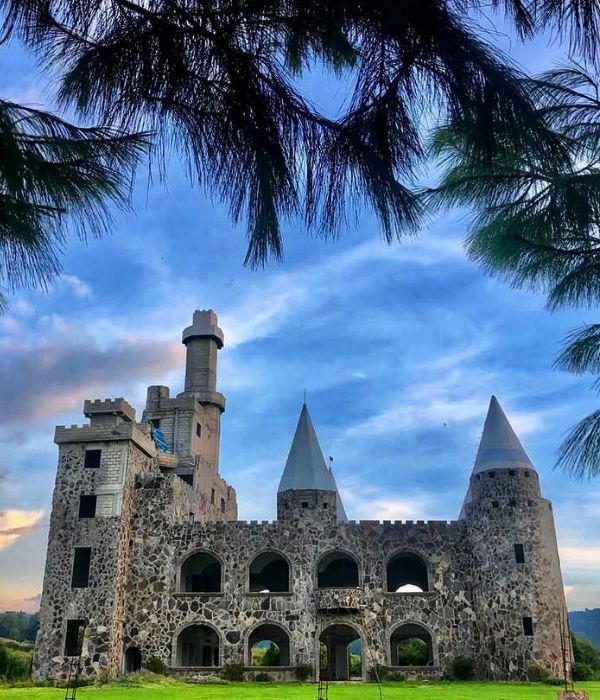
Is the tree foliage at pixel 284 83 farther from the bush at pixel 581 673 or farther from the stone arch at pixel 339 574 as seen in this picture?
the stone arch at pixel 339 574

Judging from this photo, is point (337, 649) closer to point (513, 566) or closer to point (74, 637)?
point (513, 566)

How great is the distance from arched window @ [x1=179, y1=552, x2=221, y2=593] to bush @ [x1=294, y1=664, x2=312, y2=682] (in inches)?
248

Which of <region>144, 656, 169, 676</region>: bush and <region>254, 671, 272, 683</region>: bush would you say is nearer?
<region>254, 671, 272, 683</region>: bush

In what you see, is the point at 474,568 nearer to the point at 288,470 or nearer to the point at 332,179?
the point at 288,470

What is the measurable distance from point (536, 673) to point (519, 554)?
4.70 m

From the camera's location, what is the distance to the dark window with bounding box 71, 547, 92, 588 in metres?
31.2

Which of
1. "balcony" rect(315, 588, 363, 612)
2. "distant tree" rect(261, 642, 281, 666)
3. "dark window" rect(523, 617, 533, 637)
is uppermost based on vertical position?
"balcony" rect(315, 588, 363, 612)

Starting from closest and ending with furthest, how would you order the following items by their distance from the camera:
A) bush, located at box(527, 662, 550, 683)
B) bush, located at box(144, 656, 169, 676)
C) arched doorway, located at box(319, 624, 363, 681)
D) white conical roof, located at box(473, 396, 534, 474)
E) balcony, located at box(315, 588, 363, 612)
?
bush, located at box(527, 662, 550, 683)
bush, located at box(144, 656, 169, 676)
balcony, located at box(315, 588, 363, 612)
white conical roof, located at box(473, 396, 534, 474)
arched doorway, located at box(319, 624, 363, 681)

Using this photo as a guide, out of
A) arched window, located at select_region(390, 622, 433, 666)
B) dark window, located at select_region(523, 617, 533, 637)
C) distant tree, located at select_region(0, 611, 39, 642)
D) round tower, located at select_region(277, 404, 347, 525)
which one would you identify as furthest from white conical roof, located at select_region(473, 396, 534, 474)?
distant tree, located at select_region(0, 611, 39, 642)

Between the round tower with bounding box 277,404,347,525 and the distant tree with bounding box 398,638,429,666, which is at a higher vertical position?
the round tower with bounding box 277,404,347,525

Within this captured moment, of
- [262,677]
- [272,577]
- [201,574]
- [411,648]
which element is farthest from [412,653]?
[262,677]

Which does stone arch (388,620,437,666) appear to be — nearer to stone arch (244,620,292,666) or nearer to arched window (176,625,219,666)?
stone arch (244,620,292,666)

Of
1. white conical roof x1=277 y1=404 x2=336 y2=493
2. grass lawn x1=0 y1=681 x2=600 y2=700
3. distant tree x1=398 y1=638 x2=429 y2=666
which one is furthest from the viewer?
distant tree x1=398 y1=638 x2=429 y2=666

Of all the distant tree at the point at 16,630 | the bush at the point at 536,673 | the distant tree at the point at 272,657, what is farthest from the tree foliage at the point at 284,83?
the distant tree at the point at 16,630
